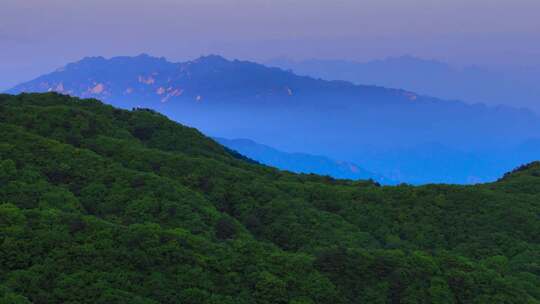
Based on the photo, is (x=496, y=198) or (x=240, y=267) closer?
(x=240, y=267)

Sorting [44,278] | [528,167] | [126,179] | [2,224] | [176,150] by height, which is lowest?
[44,278]

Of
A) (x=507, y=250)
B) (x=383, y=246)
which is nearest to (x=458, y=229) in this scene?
(x=507, y=250)

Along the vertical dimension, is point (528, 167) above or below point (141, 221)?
above

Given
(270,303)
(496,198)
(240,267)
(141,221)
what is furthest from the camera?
(496,198)

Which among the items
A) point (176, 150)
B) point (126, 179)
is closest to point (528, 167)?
point (176, 150)

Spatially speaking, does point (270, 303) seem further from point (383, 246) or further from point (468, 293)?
point (383, 246)

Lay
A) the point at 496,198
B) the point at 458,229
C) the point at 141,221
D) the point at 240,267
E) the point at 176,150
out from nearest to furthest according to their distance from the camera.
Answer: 1. the point at 240,267
2. the point at 141,221
3. the point at 458,229
4. the point at 496,198
5. the point at 176,150
